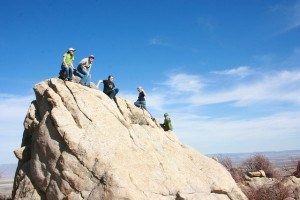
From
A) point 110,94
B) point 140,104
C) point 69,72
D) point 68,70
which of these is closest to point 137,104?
point 140,104

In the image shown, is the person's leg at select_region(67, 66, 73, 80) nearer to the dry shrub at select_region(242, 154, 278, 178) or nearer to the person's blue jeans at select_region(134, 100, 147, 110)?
the person's blue jeans at select_region(134, 100, 147, 110)

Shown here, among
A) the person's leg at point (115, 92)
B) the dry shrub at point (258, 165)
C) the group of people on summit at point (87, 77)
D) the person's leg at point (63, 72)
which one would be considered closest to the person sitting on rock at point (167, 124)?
the group of people on summit at point (87, 77)

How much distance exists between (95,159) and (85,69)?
6.56m

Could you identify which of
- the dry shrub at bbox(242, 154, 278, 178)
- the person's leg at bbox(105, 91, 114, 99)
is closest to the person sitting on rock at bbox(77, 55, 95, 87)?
the person's leg at bbox(105, 91, 114, 99)

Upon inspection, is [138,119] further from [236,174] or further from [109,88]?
[236,174]

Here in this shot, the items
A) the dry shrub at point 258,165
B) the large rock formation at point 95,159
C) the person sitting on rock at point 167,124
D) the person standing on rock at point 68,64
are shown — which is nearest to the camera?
the large rock formation at point 95,159

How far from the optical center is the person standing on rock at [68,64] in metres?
18.0

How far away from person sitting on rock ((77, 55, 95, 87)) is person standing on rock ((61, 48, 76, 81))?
0.96 meters

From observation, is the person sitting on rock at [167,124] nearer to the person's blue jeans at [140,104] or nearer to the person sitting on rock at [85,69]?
the person's blue jeans at [140,104]

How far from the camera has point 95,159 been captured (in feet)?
47.9

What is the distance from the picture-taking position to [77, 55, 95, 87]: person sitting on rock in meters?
19.3

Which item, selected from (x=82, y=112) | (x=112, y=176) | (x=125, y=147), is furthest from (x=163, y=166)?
(x=82, y=112)

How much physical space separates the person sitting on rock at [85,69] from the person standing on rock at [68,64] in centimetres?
96

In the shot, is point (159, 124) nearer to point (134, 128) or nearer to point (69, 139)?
point (134, 128)
